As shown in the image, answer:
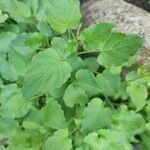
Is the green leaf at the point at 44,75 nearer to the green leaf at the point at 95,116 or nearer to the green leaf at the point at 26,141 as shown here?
the green leaf at the point at 95,116

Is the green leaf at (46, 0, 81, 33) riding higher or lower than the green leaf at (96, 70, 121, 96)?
higher

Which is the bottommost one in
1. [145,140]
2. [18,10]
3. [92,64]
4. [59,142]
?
[145,140]

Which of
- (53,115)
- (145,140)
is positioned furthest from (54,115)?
(145,140)

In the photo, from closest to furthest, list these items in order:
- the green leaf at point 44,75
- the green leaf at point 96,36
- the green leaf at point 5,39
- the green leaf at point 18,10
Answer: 1. the green leaf at point 44,75
2. the green leaf at point 96,36
3. the green leaf at point 5,39
4. the green leaf at point 18,10

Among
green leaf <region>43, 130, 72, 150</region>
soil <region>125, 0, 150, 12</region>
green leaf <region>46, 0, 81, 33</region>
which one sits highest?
green leaf <region>46, 0, 81, 33</region>

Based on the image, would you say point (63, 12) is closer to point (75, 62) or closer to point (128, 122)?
point (75, 62)

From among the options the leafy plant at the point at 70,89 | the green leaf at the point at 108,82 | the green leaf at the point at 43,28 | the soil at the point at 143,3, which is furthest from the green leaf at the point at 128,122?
the soil at the point at 143,3

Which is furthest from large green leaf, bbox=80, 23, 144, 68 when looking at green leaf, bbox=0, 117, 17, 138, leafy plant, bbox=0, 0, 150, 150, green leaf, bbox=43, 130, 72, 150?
green leaf, bbox=0, 117, 17, 138

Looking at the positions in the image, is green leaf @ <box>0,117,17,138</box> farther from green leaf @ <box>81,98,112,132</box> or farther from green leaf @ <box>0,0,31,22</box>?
green leaf @ <box>0,0,31,22</box>
